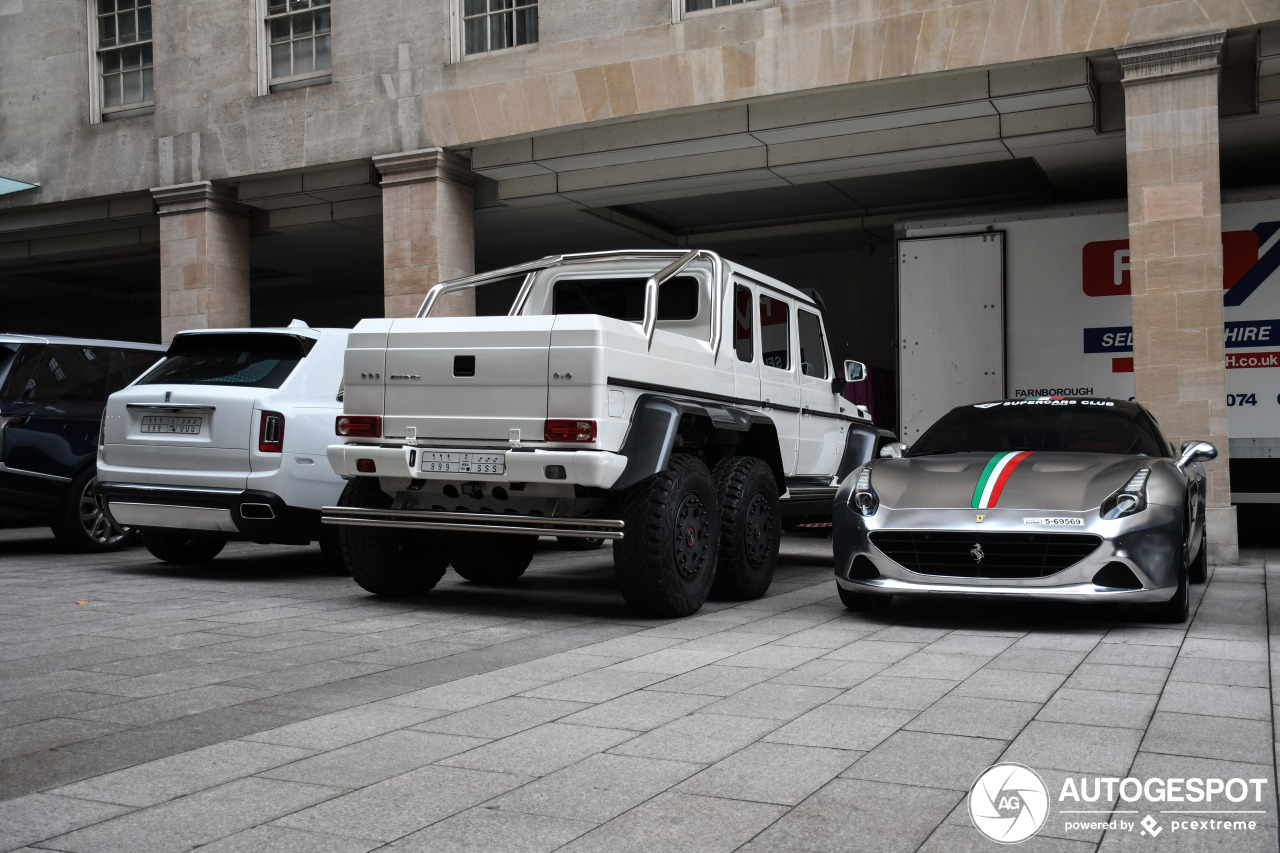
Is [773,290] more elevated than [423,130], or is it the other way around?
[423,130]

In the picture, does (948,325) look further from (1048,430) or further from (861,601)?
(861,601)

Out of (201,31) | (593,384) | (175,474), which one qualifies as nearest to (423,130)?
(201,31)

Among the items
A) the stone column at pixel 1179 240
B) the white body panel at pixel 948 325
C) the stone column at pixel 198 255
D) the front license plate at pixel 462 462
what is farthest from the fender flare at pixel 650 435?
the stone column at pixel 198 255

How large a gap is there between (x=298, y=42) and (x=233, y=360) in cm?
856

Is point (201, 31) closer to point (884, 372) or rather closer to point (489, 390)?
point (884, 372)

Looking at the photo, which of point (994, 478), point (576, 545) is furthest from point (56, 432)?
point (994, 478)

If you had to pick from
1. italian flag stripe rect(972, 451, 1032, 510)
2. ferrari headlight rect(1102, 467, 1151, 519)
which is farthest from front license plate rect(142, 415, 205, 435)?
ferrari headlight rect(1102, 467, 1151, 519)

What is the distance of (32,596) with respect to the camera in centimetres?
739

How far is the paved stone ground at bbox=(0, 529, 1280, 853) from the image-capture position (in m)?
3.00

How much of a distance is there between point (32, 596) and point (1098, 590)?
6.26 metres

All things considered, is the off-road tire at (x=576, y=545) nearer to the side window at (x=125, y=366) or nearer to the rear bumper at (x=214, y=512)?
the rear bumper at (x=214, y=512)

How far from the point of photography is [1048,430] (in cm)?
733

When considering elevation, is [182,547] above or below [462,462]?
below

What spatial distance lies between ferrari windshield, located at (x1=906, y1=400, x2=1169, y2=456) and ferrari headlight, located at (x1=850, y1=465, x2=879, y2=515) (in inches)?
27.6
